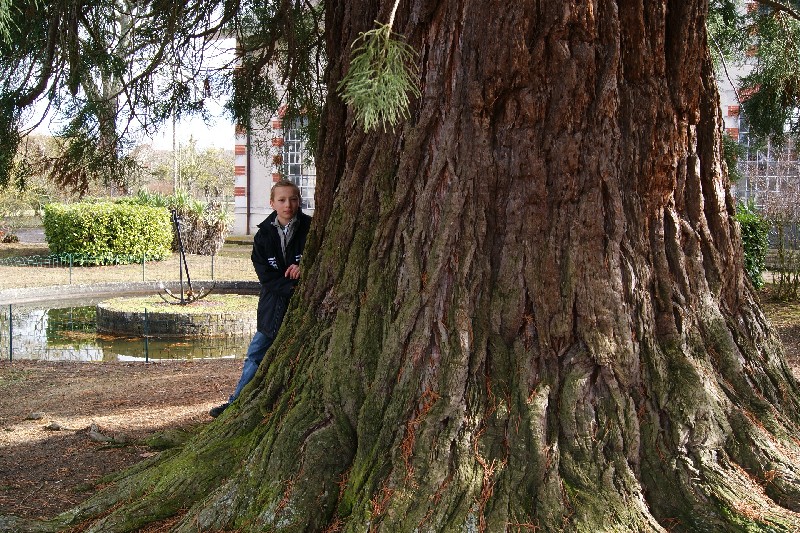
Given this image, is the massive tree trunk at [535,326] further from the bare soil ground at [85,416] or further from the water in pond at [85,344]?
the water in pond at [85,344]

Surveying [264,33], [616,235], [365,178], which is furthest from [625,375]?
[264,33]

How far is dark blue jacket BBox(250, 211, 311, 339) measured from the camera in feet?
15.3

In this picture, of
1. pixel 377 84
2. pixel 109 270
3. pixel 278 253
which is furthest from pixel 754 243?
pixel 109 270

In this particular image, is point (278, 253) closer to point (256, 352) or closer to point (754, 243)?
point (256, 352)

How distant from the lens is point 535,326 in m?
3.02

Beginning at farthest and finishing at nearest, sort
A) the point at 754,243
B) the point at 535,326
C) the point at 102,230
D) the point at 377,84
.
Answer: the point at 102,230 < the point at 754,243 < the point at 535,326 < the point at 377,84

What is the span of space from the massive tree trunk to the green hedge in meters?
16.6

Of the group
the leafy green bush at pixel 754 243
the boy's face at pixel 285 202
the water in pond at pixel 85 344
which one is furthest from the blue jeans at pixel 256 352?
the leafy green bush at pixel 754 243

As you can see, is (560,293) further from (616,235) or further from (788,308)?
(788,308)

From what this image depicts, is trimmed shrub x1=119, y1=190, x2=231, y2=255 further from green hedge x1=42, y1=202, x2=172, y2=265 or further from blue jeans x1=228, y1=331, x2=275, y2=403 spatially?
blue jeans x1=228, y1=331, x2=275, y2=403

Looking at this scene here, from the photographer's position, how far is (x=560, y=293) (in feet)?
9.89

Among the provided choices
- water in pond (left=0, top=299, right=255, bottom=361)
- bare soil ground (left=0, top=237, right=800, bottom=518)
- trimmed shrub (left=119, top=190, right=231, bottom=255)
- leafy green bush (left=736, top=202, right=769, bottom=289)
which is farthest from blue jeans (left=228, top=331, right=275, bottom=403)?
trimmed shrub (left=119, top=190, right=231, bottom=255)

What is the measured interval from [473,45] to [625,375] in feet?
4.51

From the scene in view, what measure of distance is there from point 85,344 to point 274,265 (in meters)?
7.14
